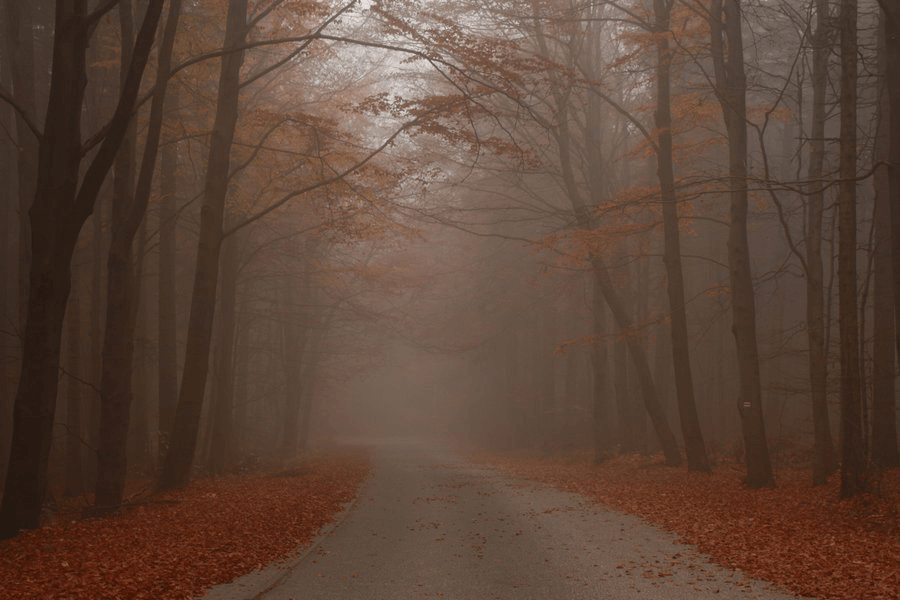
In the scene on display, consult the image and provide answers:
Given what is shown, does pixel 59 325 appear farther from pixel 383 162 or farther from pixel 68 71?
pixel 383 162

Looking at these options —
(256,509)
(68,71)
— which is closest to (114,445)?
(256,509)

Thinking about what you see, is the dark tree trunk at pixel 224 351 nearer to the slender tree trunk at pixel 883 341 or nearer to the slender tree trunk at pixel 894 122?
the slender tree trunk at pixel 883 341

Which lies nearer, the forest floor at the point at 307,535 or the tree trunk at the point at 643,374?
the forest floor at the point at 307,535

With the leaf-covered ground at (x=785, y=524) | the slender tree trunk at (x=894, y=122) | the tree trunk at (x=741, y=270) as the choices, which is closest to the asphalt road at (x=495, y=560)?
the leaf-covered ground at (x=785, y=524)

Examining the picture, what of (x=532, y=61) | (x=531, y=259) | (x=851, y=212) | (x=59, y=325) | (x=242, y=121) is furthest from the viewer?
(x=531, y=259)

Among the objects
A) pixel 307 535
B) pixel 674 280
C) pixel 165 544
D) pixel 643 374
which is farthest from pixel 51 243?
pixel 643 374

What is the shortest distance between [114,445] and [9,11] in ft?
24.2

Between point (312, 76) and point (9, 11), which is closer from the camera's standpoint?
point (9, 11)

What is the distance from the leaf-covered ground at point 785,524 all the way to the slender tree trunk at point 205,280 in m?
7.22

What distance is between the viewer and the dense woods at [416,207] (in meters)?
10.5

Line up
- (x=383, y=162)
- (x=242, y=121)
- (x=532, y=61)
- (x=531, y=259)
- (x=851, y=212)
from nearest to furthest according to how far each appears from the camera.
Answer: (x=851, y=212) → (x=532, y=61) → (x=242, y=121) → (x=383, y=162) → (x=531, y=259)

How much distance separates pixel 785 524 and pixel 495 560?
4000 millimetres

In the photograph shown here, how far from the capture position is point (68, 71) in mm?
8750

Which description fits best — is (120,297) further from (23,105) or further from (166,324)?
(166,324)
